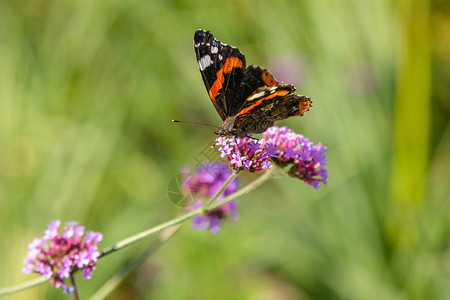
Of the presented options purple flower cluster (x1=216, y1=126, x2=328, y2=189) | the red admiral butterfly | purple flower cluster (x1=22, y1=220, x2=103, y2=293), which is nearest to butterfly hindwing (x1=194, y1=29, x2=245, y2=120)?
the red admiral butterfly

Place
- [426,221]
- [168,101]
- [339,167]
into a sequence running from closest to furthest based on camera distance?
[426,221] → [339,167] → [168,101]

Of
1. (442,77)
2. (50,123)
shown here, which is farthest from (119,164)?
(442,77)

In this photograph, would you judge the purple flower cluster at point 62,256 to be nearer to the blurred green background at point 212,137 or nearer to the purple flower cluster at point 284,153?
the purple flower cluster at point 284,153

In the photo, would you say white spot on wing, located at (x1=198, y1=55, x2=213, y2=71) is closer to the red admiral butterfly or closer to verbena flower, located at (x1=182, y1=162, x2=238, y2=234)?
the red admiral butterfly

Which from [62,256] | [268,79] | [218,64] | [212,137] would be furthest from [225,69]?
[212,137]

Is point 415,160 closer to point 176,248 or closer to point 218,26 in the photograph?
point 176,248

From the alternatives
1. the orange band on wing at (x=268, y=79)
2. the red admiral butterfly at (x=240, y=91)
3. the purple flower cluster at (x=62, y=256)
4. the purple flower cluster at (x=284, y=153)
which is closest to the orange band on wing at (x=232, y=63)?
the red admiral butterfly at (x=240, y=91)

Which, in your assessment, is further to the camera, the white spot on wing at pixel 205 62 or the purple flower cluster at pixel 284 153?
the white spot on wing at pixel 205 62
